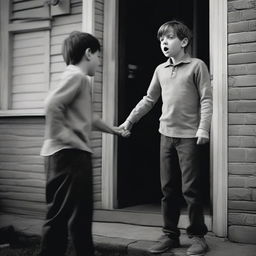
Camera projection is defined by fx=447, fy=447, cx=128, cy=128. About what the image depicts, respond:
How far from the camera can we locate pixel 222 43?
3926mm

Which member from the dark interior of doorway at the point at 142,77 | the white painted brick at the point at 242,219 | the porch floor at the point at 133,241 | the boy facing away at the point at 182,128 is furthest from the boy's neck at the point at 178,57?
the porch floor at the point at 133,241

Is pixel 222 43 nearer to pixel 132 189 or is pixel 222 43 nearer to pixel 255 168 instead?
pixel 255 168

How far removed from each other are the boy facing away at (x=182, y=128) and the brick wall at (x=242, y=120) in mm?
420

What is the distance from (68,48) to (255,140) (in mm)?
1830

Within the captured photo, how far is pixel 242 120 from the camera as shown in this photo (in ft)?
12.6

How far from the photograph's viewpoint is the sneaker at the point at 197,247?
137 inches

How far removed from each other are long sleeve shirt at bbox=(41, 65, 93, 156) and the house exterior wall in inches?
93.4

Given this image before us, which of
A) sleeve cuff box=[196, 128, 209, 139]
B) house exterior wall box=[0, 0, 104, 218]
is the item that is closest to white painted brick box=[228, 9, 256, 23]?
sleeve cuff box=[196, 128, 209, 139]

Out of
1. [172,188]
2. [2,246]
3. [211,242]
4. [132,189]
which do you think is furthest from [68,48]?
[132,189]

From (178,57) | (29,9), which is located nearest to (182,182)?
(178,57)

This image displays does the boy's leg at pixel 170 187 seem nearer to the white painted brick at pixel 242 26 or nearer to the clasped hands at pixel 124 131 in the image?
the clasped hands at pixel 124 131

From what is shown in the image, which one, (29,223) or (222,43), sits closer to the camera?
(222,43)

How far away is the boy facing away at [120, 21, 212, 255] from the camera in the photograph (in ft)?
11.5

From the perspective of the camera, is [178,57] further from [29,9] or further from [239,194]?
[29,9]
